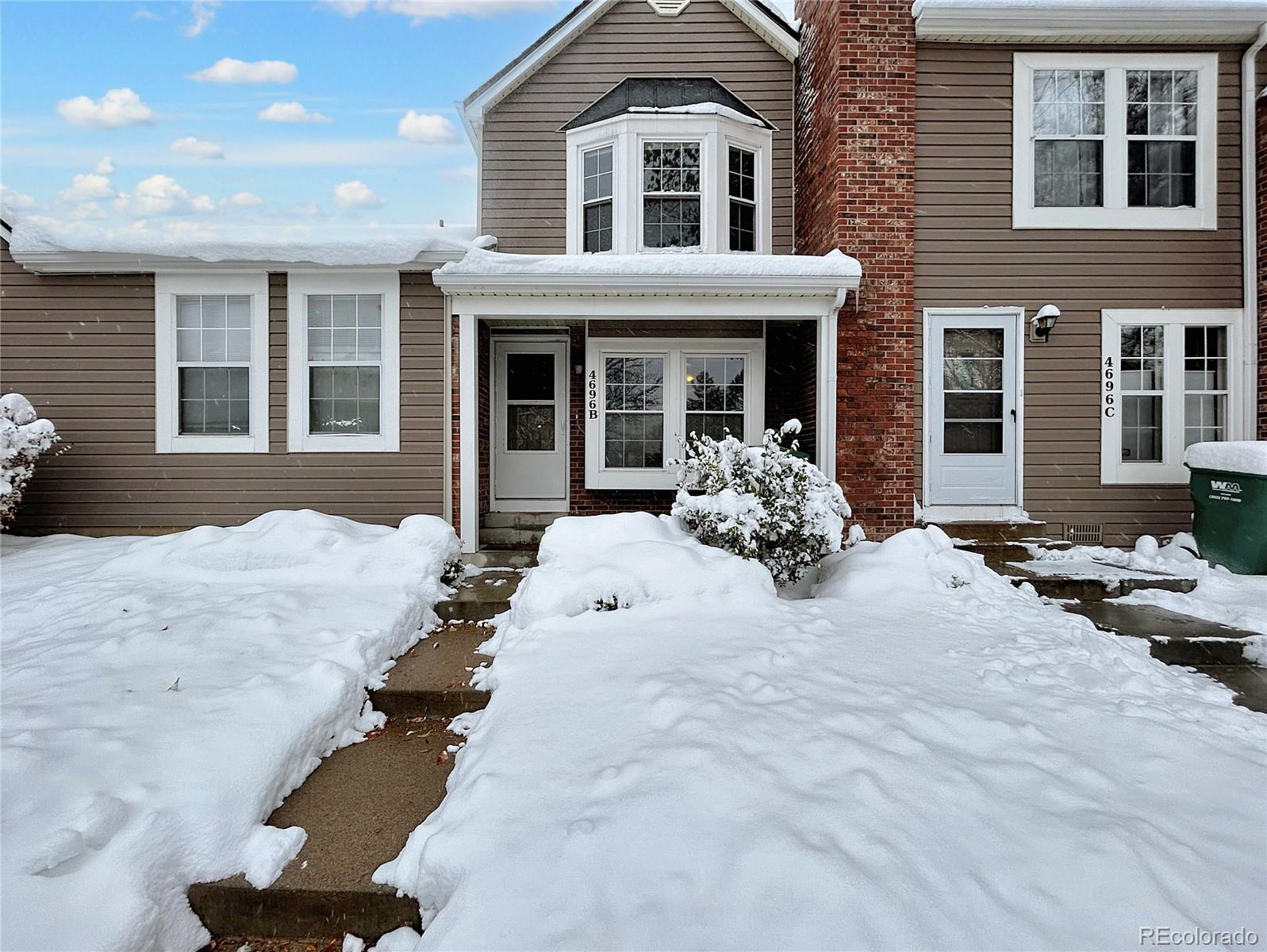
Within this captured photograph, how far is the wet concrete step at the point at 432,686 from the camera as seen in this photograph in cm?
321

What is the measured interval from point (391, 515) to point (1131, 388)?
8222 mm

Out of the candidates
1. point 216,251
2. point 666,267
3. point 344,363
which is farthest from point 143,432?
point 666,267

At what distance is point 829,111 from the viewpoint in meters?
6.74

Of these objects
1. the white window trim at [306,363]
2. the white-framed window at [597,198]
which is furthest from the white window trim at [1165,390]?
the white window trim at [306,363]

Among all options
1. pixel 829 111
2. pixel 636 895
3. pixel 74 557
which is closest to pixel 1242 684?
pixel 636 895

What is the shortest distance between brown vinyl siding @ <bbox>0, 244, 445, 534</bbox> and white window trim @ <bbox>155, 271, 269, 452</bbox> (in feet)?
0.24

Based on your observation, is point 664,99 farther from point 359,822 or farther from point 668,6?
point 359,822

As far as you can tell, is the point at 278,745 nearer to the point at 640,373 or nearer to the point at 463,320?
the point at 463,320

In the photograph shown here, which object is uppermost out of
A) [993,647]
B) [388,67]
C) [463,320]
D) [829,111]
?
[388,67]

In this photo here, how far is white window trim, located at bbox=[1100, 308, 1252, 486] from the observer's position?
659 cm

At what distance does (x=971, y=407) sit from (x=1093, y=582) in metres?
2.35

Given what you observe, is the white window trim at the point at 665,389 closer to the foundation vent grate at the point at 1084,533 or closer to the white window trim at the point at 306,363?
the white window trim at the point at 306,363

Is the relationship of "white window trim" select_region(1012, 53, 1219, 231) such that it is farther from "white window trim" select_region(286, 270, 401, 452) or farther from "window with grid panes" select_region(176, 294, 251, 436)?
"window with grid panes" select_region(176, 294, 251, 436)

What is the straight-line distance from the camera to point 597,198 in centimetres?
780
